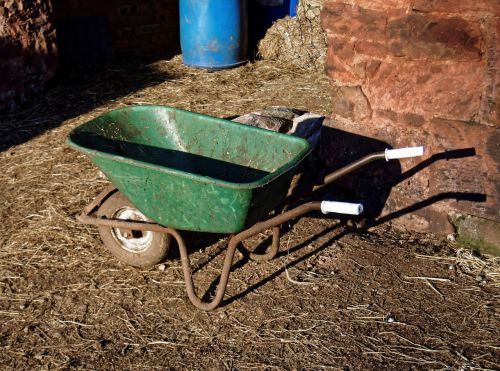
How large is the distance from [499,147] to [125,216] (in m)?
2.09

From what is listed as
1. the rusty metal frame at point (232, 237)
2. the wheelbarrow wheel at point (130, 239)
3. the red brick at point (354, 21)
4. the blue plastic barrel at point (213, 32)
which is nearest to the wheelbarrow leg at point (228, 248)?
the rusty metal frame at point (232, 237)

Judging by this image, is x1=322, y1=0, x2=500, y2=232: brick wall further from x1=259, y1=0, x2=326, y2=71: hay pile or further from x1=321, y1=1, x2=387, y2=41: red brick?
x1=259, y1=0, x2=326, y2=71: hay pile

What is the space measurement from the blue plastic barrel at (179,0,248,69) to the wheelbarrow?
349 centimetres

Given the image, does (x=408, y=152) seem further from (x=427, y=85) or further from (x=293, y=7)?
(x=293, y=7)

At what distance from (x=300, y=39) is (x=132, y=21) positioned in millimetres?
1828

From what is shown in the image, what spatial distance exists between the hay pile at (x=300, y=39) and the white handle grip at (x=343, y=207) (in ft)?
14.5

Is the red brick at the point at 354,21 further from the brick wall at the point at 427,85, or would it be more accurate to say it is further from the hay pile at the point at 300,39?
the hay pile at the point at 300,39

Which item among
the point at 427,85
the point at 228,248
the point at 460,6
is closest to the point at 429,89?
the point at 427,85

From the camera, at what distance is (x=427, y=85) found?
409 centimetres

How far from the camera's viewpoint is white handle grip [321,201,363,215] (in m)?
3.05

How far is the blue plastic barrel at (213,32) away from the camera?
24.2 feet

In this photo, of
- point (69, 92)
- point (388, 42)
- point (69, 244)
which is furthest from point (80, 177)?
point (388, 42)

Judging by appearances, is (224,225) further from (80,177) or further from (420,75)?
(80,177)

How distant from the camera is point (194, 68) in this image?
25.3 feet
